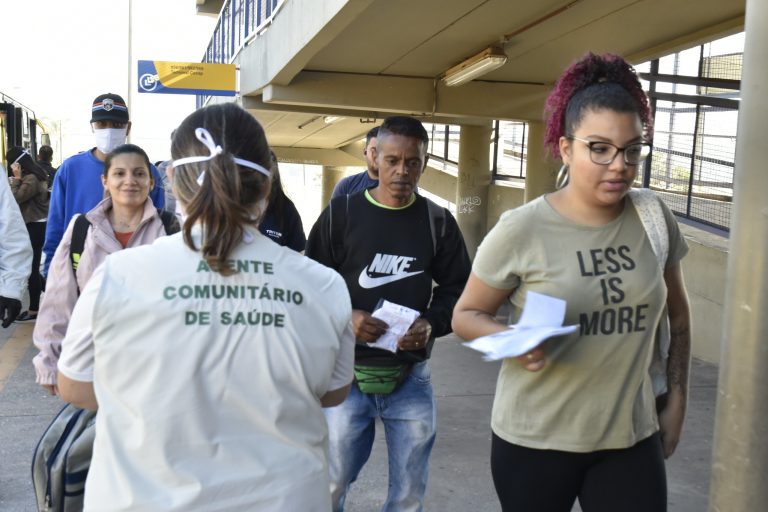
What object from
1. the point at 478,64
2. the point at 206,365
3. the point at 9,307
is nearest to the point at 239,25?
the point at 478,64

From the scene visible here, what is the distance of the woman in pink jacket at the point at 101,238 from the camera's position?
337cm

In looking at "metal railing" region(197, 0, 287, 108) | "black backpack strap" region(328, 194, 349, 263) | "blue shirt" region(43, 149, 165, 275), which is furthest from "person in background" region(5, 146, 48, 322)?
"black backpack strap" region(328, 194, 349, 263)

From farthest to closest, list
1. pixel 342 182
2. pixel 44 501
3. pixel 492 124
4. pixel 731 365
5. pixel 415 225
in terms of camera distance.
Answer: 1. pixel 492 124
2. pixel 342 182
3. pixel 415 225
4. pixel 44 501
5. pixel 731 365

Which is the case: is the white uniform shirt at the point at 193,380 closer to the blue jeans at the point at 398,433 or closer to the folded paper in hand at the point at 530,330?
the folded paper in hand at the point at 530,330

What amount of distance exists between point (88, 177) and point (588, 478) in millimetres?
3843

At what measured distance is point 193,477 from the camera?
1.69 m

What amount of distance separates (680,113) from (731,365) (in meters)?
8.72

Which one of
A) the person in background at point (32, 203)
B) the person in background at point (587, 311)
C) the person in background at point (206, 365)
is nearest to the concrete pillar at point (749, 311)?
the person in background at point (587, 311)

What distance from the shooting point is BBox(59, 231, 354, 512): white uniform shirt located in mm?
1699

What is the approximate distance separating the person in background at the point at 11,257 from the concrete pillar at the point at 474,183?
543 inches

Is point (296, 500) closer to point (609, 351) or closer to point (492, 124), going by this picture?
point (609, 351)

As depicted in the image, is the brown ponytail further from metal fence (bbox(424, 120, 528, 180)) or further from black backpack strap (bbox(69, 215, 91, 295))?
metal fence (bbox(424, 120, 528, 180))

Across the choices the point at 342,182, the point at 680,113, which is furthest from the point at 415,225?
the point at 680,113

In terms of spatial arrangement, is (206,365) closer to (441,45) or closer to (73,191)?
(73,191)
